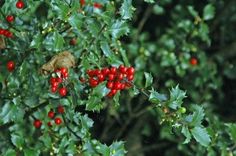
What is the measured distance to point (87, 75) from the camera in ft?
7.25

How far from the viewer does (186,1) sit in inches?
154

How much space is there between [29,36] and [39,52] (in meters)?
0.10

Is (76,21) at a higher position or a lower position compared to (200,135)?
higher

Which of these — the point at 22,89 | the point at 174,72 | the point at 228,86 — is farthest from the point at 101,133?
the point at 22,89

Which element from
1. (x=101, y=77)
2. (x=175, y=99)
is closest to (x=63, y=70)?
(x=101, y=77)

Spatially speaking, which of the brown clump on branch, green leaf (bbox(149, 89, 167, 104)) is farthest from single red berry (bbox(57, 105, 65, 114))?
green leaf (bbox(149, 89, 167, 104))

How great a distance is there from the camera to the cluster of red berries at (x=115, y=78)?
2.00m

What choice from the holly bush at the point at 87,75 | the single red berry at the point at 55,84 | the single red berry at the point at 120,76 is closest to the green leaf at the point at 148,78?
the holly bush at the point at 87,75

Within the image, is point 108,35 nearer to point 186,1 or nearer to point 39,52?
point 39,52

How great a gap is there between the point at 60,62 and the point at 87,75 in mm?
134

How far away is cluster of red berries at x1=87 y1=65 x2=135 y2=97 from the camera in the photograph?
1995 millimetres

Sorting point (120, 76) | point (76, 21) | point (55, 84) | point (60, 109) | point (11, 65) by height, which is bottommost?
point (60, 109)

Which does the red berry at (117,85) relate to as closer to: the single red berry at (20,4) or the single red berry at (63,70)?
the single red berry at (63,70)

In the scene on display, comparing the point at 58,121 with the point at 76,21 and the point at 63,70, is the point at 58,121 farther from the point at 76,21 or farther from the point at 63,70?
the point at 76,21
